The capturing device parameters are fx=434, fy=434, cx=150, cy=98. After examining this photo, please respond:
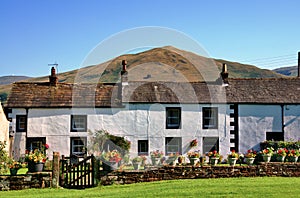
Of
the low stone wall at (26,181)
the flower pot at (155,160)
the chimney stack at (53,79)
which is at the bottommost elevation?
the low stone wall at (26,181)

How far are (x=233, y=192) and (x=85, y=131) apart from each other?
1628cm

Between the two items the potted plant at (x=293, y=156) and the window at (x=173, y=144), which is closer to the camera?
the potted plant at (x=293, y=156)

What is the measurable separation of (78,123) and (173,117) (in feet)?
21.7

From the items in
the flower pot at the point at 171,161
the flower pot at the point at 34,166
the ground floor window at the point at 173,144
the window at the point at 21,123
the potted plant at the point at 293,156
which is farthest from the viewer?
the ground floor window at the point at 173,144

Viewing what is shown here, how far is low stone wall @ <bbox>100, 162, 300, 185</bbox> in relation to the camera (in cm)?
1869

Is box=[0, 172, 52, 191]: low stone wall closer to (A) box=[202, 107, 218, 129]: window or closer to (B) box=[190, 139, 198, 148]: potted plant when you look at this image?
(B) box=[190, 139, 198, 148]: potted plant

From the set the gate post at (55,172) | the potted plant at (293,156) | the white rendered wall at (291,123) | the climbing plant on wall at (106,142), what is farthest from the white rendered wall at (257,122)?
the gate post at (55,172)

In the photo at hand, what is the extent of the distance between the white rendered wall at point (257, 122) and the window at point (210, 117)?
1.77 meters

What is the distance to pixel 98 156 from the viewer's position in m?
19.3

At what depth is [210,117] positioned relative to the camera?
3058 cm

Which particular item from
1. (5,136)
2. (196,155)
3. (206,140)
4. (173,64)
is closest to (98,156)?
(196,155)

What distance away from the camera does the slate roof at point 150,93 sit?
98.7 feet

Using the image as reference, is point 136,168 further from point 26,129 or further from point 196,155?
point 26,129

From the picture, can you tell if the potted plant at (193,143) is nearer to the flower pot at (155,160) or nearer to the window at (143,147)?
the window at (143,147)
